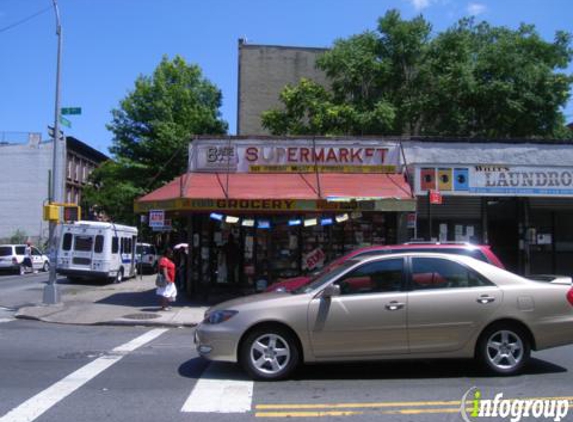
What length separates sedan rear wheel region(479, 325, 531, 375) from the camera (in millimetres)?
7539

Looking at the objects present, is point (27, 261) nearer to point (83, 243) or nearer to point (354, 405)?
point (83, 243)

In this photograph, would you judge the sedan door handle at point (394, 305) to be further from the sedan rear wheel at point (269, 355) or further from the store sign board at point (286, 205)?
the store sign board at point (286, 205)

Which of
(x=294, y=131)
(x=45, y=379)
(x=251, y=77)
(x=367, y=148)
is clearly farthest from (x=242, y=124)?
(x=45, y=379)

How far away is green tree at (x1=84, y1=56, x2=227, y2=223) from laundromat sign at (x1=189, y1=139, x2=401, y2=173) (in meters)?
19.1

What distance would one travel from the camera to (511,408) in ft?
20.5

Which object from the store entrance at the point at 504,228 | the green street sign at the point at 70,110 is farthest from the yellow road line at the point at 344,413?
the store entrance at the point at 504,228

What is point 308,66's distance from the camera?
39.8 metres

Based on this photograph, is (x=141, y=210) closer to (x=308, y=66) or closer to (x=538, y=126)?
(x=538, y=126)

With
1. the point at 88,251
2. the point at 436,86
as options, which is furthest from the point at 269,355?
the point at 436,86

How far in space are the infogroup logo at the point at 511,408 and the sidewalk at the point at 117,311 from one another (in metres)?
8.01

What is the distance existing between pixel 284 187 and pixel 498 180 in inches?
238

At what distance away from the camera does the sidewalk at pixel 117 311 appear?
1374 cm

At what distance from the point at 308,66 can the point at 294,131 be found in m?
10.4

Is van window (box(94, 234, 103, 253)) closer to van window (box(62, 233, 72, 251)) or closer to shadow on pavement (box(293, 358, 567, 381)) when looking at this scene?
van window (box(62, 233, 72, 251))
